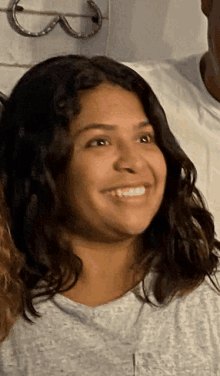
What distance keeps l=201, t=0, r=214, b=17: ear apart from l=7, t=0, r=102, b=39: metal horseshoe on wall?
140 mm

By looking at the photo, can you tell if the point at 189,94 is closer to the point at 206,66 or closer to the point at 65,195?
the point at 206,66

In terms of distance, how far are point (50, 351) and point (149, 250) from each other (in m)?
0.15

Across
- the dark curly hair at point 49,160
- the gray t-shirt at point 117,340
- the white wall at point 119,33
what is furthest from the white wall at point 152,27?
the gray t-shirt at point 117,340

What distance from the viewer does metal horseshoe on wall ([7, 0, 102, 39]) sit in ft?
2.11

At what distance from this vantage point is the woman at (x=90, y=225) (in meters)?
0.48

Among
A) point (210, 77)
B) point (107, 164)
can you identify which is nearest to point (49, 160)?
point (107, 164)

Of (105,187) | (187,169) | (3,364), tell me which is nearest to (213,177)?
(187,169)

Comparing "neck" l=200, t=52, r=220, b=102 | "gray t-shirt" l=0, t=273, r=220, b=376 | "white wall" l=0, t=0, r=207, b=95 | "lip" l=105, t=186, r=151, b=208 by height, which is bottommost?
"gray t-shirt" l=0, t=273, r=220, b=376

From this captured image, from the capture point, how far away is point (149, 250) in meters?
0.55

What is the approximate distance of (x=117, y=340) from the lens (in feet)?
1.63

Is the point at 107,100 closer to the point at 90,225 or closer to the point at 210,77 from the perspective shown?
the point at 90,225

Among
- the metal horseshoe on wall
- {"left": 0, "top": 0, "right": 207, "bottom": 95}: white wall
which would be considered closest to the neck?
{"left": 0, "top": 0, "right": 207, "bottom": 95}: white wall

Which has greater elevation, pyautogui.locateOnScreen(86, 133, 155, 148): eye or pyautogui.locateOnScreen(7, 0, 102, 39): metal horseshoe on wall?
pyautogui.locateOnScreen(7, 0, 102, 39): metal horseshoe on wall

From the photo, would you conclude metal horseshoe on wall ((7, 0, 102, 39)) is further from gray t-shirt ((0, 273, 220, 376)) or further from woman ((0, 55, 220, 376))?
gray t-shirt ((0, 273, 220, 376))
